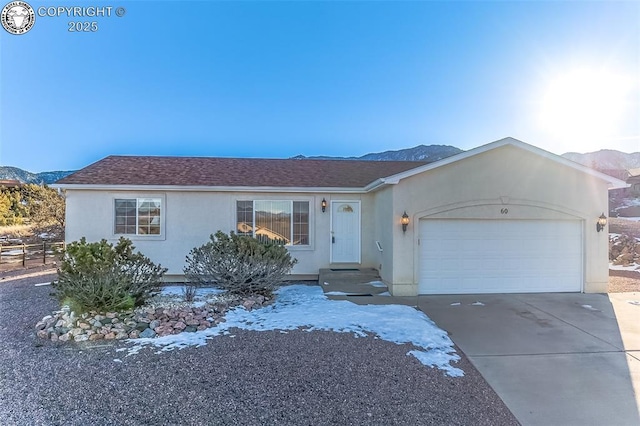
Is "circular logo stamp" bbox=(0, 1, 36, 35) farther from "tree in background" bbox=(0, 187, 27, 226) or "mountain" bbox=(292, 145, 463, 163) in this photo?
"mountain" bbox=(292, 145, 463, 163)

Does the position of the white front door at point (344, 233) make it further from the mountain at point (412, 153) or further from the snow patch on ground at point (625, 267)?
the mountain at point (412, 153)

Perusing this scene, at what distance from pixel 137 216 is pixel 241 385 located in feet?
26.5

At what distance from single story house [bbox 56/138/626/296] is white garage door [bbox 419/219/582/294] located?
26 mm

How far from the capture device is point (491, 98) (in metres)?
11.8

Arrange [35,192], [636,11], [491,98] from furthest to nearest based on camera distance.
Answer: [35,192] → [491,98] → [636,11]

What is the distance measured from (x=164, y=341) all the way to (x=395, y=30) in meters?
10.7

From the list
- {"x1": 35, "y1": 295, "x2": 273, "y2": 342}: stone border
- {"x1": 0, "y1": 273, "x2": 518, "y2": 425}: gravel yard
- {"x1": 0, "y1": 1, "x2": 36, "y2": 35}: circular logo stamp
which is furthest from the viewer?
{"x1": 0, "y1": 1, "x2": 36, "y2": 35}: circular logo stamp

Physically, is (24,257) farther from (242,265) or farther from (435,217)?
(435,217)

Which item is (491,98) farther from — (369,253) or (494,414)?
(494,414)

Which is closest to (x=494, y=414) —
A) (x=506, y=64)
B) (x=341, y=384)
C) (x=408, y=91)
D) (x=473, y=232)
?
(x=341, y=384)

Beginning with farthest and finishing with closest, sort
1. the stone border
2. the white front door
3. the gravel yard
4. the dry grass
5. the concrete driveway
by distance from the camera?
the dry grass, the white front door, the stone border, the concrete driveway, the gravel yard

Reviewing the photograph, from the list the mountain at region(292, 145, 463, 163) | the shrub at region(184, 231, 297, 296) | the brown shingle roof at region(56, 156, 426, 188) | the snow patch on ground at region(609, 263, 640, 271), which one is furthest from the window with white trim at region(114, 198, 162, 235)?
the mountain at region(292, 145, 463, 163)

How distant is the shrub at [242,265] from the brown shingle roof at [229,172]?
2.99 meters

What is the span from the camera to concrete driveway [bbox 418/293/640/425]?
3461mm
